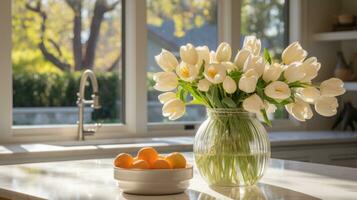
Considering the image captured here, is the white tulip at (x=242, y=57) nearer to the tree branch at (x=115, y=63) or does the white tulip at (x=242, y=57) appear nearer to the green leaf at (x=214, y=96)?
the green leaf at (x=214, y=96)

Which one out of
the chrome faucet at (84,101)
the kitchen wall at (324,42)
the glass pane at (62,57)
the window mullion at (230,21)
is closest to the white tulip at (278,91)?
the chrome faucet at (84,101)

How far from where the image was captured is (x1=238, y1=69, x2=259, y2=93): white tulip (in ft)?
6.63

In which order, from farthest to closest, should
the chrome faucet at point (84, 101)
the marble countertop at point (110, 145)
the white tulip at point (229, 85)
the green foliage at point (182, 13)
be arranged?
the green foliage at point (182, 13)
the chrome faucet at point (84, 101)
the marble countertop at point (110, 145)
the white tulip at point (229, 85)

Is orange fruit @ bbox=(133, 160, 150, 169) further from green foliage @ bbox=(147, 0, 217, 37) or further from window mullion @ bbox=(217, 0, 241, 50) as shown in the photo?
window mullion @ bbox=(217, 0, 241, 50)

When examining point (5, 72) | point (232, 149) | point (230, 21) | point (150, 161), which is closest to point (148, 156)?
point (150, 161)

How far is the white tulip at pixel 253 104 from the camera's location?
2.03m

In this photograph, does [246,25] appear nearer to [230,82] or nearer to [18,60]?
[18,60]

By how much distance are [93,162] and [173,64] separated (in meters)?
0.82

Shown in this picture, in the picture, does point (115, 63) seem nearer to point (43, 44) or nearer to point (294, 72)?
point (43, 44)

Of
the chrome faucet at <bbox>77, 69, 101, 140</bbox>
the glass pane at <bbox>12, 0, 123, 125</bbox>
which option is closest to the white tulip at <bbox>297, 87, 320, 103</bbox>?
the chrome faucet at <bbox>77, 69, 101, 140</bbox>

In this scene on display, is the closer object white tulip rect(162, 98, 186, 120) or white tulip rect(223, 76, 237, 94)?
white tulip rect(223, 76, 237, 94)

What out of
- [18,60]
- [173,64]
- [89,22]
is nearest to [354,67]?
[89,22]

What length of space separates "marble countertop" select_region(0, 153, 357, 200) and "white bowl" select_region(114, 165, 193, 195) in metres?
0.02

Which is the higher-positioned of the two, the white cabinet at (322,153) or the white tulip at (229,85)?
the white tulip at (229,85)
